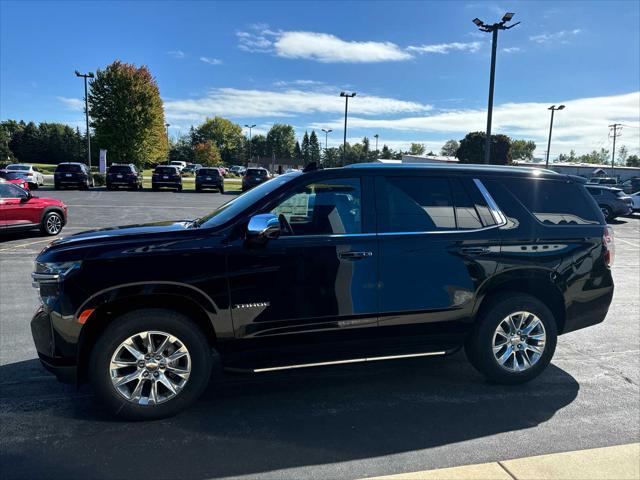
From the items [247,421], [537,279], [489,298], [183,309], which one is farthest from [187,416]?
[537,279]

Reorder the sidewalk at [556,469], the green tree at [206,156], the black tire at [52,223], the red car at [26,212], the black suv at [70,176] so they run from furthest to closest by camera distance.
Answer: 1. the green tree at [206,156]
2. the black suv at [70,176]
3. the black tire at [52,223]
4. the red car at [26,212]
5. the sidewalk at [556,469]

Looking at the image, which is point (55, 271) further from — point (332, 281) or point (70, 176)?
point (70, 176)

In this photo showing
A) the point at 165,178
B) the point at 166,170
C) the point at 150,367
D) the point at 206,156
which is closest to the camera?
the point at 150,367

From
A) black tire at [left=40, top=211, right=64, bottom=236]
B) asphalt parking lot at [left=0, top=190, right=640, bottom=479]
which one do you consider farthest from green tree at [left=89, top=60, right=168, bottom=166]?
asphalt parking lot at [left=0, top=190, right=640, bottom=479]

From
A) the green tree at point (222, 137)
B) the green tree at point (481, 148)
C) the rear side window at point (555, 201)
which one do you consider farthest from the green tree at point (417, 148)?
the rear side window at point (555, 201)

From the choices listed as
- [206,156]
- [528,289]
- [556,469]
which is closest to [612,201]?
[528,289]

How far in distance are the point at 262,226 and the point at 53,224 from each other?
11083 millimetres

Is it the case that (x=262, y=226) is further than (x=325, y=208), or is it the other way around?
(x=325, y=208)

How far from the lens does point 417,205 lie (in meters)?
4.03

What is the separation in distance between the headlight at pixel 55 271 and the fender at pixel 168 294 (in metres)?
0.24

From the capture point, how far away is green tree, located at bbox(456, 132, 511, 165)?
4509cm

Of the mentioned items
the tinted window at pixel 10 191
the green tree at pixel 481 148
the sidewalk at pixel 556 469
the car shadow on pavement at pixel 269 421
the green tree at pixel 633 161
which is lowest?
the car shadow on pavement at pixel 269 421

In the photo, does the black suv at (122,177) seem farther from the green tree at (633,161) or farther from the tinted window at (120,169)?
the green tree at (633,161)

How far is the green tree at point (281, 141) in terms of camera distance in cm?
13812
